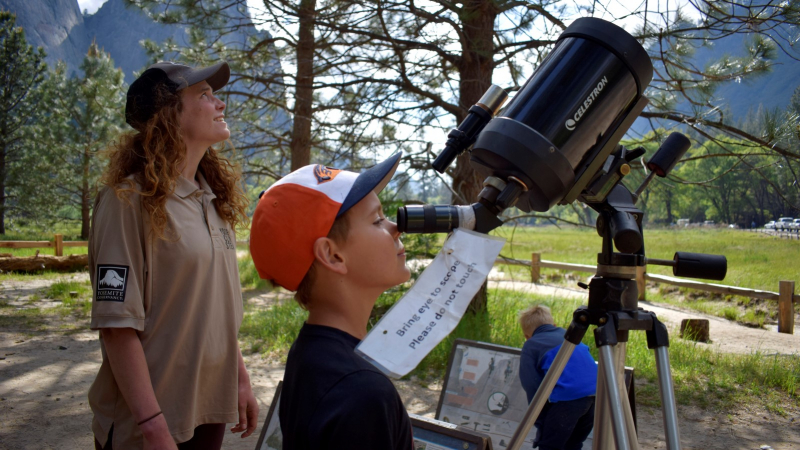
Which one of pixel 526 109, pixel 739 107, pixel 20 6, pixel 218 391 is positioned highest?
pixel 20 6

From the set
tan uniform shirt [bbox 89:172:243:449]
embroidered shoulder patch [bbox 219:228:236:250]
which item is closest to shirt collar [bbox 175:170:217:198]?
tan uniform shirt [bbox 89:172:243:449]

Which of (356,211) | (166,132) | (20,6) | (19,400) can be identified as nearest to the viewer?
(356,211)

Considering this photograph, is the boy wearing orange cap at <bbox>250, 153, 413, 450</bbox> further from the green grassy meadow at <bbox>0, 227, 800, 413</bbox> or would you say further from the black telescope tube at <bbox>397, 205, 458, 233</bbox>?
the green grassy meadow at <bbox>0, 227, 800, 413</bbox>

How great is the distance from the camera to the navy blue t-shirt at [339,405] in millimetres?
894

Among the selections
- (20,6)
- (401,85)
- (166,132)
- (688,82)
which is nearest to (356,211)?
(166,132)

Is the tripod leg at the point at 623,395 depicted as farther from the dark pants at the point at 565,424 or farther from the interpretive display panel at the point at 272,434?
the interpretive display panel at the point at 272,434

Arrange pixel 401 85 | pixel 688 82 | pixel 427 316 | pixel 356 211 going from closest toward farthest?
pixel 427 316, pixel 356 211, pixel 688 82, pixel 401 85

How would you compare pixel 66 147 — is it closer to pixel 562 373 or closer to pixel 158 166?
pixel 158 166

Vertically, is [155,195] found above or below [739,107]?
below

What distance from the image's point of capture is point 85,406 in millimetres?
3898

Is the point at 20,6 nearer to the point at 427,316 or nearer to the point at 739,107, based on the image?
the point at 739,107

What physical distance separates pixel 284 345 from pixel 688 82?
4.71 metres

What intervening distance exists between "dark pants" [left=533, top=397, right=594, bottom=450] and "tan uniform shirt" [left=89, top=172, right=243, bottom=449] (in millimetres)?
1760

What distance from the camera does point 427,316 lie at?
2.83 feet
